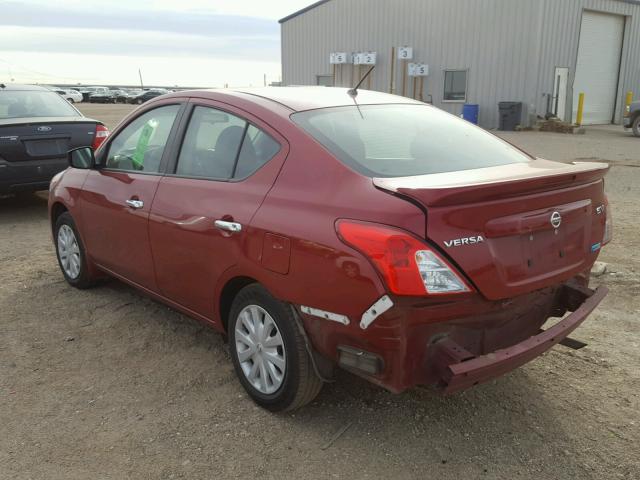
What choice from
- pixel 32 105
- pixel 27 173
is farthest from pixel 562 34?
pixel 27 173

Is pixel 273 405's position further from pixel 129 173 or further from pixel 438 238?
pixel 129 173

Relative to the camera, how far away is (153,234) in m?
3.62

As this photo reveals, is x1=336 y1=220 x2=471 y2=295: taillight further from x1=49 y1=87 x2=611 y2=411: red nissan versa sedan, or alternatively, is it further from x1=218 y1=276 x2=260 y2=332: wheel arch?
x1=218 y1=276 x2=260 y2=332: wheel arch

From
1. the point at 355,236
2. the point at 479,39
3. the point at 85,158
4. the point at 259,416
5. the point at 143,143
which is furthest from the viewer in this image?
the point at 479,39

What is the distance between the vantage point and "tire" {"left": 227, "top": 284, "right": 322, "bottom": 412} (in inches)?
109

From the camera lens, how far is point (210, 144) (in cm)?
341

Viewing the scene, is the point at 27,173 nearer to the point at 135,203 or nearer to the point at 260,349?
the point at 135,203

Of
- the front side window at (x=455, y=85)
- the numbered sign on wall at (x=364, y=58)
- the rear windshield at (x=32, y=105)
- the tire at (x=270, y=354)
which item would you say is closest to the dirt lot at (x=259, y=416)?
the tire at (x=270, y=354)

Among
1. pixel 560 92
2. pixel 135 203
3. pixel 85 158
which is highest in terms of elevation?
pixel 560 92

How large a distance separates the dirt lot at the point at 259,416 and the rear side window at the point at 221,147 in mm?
1204

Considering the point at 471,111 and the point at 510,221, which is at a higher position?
the point at 510,221

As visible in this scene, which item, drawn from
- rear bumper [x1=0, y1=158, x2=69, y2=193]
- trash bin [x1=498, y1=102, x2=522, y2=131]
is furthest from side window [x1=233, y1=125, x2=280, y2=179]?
trash bin [x1=498, y1=102, x2=522, y2=131]

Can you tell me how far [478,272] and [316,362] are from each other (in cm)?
88

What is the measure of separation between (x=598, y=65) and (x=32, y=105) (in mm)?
21889
